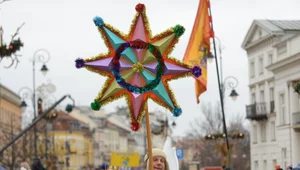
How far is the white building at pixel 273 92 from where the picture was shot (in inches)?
2682

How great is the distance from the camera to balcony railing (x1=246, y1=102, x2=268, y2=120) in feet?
250

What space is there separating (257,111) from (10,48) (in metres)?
53.4

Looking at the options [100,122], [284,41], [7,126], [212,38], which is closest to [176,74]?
[212,38]

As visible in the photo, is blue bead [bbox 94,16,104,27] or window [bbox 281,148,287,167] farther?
window [bbox 281,148,287,167]

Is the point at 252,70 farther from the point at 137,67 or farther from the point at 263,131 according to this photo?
the point at 137,67

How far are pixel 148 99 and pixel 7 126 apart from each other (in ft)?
251

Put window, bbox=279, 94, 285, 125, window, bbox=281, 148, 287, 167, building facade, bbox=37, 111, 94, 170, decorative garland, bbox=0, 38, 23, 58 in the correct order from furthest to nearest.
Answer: building facade, bbox=37, 111, 94, 170 < window, bbox=279, 94, 285, 125 < window, bbox=281, 148, 287, 167 < decorative garland, bbox=0, 38, 23, 58

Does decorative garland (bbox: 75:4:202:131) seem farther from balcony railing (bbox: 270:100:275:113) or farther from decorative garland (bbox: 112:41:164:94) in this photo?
balcony railing (bbox: 270:100:275:113)

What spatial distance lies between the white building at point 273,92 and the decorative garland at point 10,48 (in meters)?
42.2

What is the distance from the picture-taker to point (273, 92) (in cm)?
7469

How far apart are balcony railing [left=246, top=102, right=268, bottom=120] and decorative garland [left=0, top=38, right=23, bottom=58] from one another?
51.4 meters

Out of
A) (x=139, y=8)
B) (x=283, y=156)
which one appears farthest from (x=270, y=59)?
(x=139, y=8)

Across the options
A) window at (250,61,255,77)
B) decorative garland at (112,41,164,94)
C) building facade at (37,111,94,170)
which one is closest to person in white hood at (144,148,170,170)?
decorative garland at (112,41,164,94)

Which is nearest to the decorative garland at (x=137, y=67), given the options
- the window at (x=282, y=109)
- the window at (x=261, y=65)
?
the window at (x=282, y=109)
